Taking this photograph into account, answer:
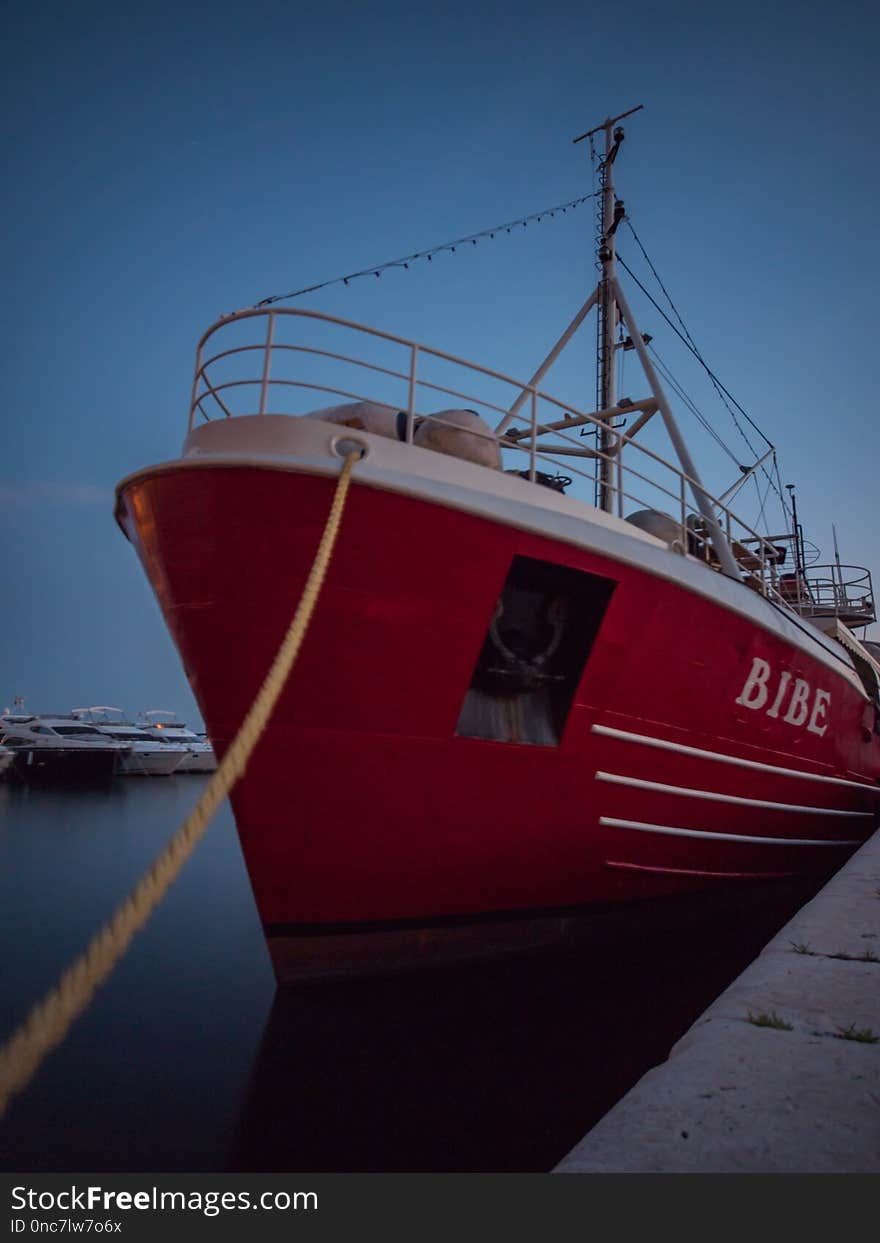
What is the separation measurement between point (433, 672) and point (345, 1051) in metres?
2.22

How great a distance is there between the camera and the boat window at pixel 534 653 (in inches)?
156

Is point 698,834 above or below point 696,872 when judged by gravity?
above

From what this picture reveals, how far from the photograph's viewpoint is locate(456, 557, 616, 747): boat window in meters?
3.97

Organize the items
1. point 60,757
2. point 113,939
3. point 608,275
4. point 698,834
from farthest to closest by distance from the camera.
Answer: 1. point 60,757
2. point 608,275
3. point 698,834
4. point 113,939

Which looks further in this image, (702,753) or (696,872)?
(696,872)

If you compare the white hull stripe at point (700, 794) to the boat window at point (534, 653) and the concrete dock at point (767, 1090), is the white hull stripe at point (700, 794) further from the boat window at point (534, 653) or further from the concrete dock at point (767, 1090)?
the concrete dock at point (767, 1090)

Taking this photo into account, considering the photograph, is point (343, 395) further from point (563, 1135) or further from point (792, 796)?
point (792, 796)

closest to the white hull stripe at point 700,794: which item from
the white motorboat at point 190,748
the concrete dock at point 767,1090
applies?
the concrete dock at point 767,1090

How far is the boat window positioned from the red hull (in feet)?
0.29

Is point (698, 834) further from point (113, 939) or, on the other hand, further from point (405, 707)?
point (113, 939)

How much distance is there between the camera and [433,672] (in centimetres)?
367

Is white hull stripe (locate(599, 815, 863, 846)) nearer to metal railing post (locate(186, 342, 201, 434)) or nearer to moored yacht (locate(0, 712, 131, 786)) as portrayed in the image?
metal railing post (locate(186, 342, 201, 434))

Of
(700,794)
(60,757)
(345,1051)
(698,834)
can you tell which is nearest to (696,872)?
(698,834)

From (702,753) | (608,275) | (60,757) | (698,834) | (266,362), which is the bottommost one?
(60,757)
